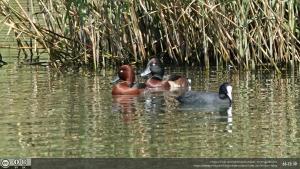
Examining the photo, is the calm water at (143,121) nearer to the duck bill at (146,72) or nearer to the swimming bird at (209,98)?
the swimming bird at (209,98)

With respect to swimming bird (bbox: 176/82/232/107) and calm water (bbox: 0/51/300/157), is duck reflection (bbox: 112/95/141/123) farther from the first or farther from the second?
swimming bird (bbox: 176/82/232/107)

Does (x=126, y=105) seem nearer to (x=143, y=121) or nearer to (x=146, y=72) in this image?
(x=143, y=121)

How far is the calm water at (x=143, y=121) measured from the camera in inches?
403

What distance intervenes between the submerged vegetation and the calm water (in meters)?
0.62

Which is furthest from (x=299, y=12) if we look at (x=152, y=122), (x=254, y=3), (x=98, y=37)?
(x=152, y=122)

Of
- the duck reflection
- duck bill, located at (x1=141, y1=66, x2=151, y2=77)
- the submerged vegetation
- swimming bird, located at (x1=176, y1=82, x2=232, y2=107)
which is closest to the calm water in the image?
the duck reflection

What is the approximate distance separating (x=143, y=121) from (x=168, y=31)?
5.99 meters

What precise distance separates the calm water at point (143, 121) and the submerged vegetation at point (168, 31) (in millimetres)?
623

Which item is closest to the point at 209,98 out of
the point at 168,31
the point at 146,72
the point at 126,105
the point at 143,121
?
the point at 126,105

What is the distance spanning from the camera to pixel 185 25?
57.5 ft

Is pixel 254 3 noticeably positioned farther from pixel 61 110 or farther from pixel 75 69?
pixel 61 110

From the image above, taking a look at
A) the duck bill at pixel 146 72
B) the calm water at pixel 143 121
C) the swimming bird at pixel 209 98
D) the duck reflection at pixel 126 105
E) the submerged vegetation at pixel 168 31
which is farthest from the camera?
the duck bill at pixel 146 72

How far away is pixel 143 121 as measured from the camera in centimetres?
1208

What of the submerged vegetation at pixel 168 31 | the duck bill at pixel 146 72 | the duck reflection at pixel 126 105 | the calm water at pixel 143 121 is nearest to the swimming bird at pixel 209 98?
the calm water at pixel 143 121
